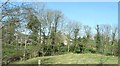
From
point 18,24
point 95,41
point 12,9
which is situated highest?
point 12,9

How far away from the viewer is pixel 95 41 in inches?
384

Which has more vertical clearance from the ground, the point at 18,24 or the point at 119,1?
the point at 119,1

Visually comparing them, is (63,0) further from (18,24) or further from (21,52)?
(21,52)

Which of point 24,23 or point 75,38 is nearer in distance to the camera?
point 24,23

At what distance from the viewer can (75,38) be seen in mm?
10016

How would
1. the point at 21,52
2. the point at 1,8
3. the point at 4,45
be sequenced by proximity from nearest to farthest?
the point at 1,8 < the point at 4,45 < the point at 21,52

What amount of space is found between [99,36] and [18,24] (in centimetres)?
702

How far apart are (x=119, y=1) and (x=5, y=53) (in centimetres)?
169

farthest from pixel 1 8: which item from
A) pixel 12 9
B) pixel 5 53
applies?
pixel 5 53

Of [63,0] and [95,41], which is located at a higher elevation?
[63,0]

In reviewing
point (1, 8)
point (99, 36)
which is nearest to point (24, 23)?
point (1, 8)

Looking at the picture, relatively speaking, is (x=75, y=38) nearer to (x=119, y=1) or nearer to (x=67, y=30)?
(x=67, y=30)

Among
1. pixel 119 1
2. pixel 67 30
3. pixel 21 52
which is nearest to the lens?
pixel 119 1

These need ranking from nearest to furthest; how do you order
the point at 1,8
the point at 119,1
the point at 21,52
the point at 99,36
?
1. the point at 119,1
2. the point at 1,8
3. the point at 21,52
4. the point at 99,36
